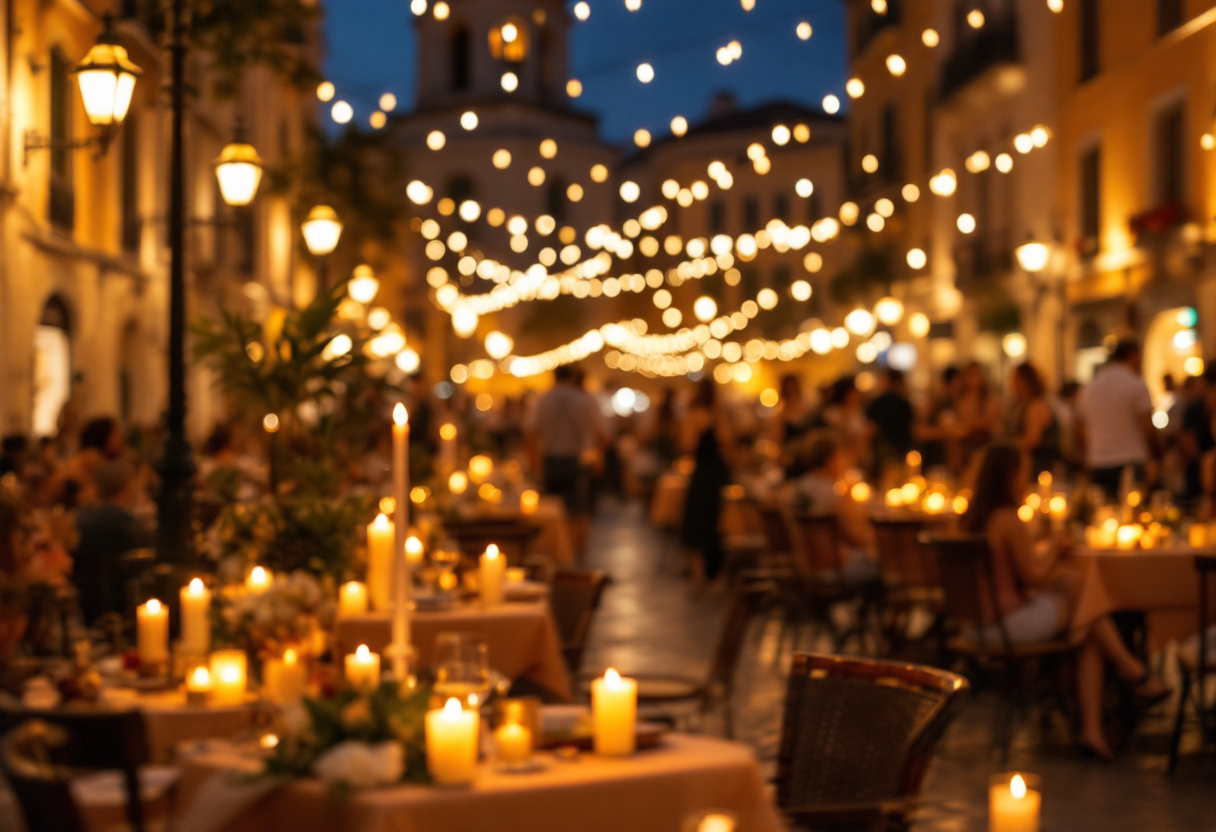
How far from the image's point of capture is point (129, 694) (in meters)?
5.19

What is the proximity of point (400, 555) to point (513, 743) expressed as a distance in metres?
0.49

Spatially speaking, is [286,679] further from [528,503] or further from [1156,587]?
[528,503]

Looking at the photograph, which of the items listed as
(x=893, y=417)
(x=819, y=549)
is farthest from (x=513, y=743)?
(x=893, y=417)

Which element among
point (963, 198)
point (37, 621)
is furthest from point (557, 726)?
point (963, 198)

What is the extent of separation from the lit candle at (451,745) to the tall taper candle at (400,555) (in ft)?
0.89

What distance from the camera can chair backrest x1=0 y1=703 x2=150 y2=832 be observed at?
11.8ft

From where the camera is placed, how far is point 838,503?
11.3 metres

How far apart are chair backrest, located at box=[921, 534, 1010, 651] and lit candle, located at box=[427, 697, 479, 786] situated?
4.45 meters

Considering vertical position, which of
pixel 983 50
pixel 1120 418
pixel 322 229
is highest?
pixel 983 50

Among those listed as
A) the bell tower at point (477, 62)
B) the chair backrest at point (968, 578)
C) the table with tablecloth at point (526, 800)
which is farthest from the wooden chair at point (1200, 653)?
the bell tower at point (477, 62)

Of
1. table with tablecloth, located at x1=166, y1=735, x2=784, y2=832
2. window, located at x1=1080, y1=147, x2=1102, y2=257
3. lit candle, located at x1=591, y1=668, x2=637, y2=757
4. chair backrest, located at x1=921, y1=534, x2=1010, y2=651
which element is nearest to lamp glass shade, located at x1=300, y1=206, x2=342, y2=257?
chair backrest, located at x1=921, y1=534, x2=1010, y2=651

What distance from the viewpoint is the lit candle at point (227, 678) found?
497cm

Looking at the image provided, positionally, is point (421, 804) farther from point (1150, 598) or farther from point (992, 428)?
point (992, 428)

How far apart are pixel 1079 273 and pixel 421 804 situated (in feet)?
72.1
